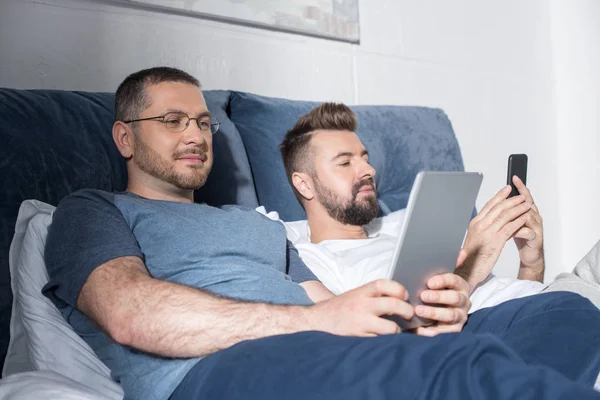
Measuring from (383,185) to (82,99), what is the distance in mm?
958

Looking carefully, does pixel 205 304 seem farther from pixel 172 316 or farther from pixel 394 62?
pixel 394 62

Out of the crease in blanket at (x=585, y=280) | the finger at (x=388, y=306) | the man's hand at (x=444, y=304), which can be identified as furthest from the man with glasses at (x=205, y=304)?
the crease in blanket at (x=585, y=280)

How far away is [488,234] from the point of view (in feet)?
5.62

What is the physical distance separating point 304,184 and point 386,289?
91 cm

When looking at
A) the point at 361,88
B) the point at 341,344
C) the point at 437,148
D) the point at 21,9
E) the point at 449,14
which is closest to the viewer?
the point at 341,344

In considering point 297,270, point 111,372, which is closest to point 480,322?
point 297,270

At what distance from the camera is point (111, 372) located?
1.32 m

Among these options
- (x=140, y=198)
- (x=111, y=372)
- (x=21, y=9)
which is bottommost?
(x=111, y=372)

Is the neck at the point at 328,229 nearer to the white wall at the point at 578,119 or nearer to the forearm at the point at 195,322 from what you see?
the forearm at the point at 195,322

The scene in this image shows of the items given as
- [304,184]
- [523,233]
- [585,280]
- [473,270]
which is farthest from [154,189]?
[585,280]

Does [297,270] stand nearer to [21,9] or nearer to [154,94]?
[154,94]

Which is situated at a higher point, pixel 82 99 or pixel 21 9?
pixel 21 9

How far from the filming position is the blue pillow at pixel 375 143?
206 cm

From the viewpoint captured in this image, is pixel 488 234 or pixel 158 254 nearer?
pixel 158 254
